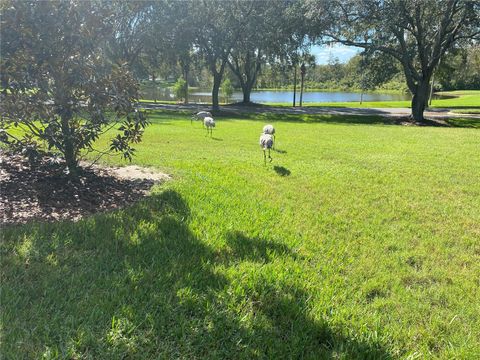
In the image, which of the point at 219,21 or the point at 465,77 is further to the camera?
the point at 465,77

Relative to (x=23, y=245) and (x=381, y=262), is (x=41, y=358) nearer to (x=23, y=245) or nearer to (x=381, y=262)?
(x=23, y=245)

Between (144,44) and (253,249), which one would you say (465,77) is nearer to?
(144,44)

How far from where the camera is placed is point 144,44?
28.6 m

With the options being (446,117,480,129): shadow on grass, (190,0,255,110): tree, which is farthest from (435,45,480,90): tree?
(190,0,255,110): tree

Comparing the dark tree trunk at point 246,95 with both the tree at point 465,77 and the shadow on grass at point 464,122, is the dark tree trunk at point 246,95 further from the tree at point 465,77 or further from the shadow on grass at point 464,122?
the tree at point 465,77

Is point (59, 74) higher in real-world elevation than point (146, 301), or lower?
higher

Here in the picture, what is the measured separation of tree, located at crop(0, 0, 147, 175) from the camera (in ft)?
14.7

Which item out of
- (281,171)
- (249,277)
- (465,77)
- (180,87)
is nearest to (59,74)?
(249,277)

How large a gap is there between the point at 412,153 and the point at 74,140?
869cm

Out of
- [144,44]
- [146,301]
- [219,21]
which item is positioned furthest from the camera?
[144,44]

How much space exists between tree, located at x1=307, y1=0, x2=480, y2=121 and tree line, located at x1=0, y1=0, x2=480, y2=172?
2.3 inches

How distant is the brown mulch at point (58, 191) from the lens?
4293mm

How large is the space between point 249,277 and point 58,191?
3100 millimetres

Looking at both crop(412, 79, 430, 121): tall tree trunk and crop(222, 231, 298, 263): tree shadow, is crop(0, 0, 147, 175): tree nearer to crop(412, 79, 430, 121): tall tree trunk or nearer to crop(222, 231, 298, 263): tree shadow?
crop(222, 231, 298, 263): tree shadow
